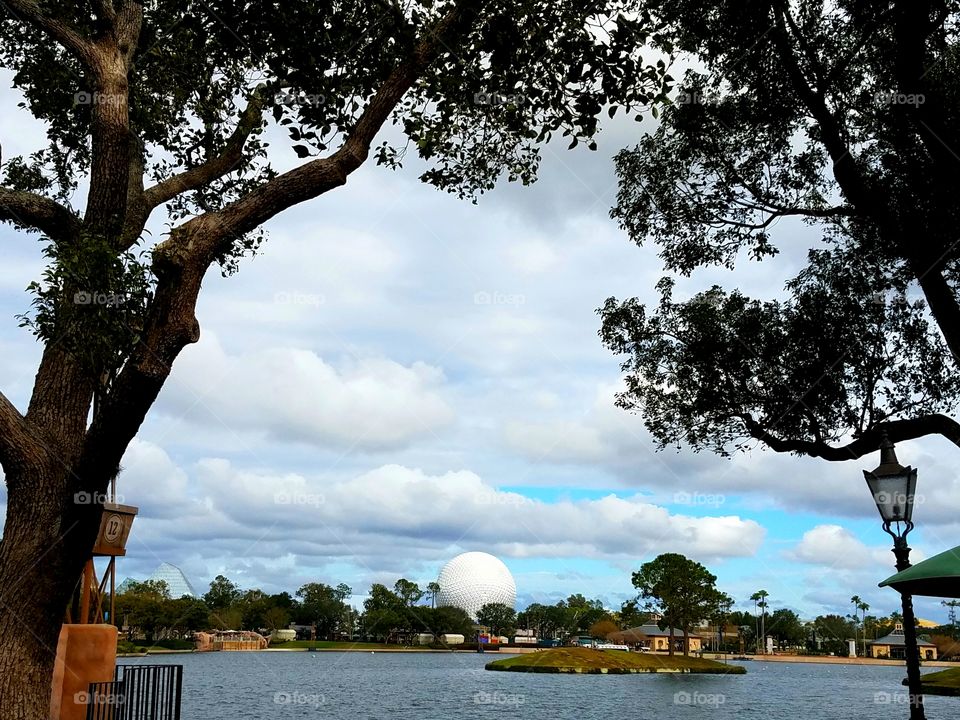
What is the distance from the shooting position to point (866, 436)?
1502 centimetres

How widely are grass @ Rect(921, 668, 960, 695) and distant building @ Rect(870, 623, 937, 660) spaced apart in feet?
380

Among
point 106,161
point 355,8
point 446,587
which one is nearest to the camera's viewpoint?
point 106,161

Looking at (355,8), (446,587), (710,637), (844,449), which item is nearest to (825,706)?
(844,449)

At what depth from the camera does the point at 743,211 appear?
16391mm

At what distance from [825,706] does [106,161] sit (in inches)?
2353

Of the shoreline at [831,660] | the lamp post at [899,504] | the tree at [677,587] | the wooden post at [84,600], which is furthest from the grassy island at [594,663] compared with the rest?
the lamp post at [899,504]

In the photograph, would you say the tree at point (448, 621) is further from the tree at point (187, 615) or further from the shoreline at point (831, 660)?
the shoreline at point (831, 660)

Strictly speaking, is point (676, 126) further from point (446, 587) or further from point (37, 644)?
point (446, 587)

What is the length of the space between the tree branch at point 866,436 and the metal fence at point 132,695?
11606mm

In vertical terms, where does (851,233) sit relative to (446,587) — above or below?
above

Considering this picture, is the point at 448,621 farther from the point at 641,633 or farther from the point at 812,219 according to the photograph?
the point at 812,219

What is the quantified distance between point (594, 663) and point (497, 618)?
201ft

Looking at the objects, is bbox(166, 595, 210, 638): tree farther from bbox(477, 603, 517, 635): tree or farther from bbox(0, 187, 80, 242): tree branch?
bbox(0, 187, 80, 242): tree branch

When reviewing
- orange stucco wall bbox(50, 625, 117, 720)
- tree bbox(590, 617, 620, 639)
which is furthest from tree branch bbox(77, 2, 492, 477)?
tree bbox(590, 617, 620, 639)
